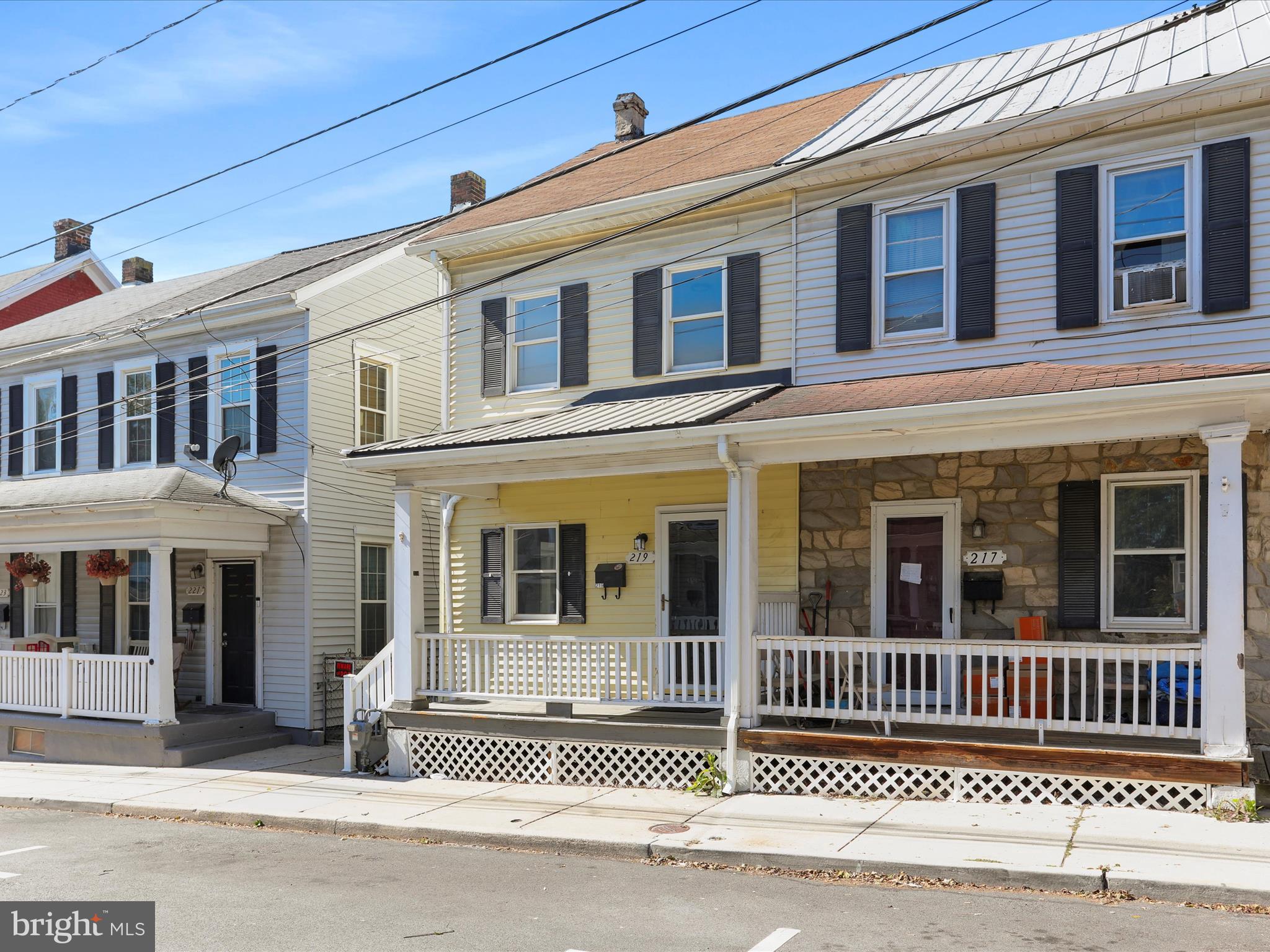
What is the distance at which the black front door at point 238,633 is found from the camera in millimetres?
15617

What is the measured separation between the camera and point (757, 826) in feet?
28.6

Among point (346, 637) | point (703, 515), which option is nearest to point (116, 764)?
point (346, 637)

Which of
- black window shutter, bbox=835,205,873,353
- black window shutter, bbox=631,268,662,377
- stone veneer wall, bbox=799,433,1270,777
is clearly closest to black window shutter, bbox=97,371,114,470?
black window shutter, bbox=631,268,662,377

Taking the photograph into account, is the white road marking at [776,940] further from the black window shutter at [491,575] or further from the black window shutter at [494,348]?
the black window shutter at [494,348]

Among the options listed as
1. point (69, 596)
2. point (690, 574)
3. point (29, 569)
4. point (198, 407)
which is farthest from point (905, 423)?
point (69, 596)

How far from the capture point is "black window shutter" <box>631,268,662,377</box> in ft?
42.3

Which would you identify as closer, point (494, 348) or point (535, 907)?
point (535, 907)

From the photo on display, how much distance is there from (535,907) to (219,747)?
839 centimetres

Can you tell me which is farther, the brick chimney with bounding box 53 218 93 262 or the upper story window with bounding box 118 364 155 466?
the brick chimney with bounding box 53 218 93 262

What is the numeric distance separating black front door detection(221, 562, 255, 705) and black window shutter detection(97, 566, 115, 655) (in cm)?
230

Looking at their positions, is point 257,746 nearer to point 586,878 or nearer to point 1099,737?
point 586,878

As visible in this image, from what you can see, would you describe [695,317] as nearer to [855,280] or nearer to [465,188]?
[855,280]

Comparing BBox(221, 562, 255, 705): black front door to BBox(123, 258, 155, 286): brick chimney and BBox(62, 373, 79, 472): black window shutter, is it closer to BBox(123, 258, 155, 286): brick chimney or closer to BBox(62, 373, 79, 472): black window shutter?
BBox(62, 373, 79, 472): black window shutter

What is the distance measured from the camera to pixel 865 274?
452 inches
